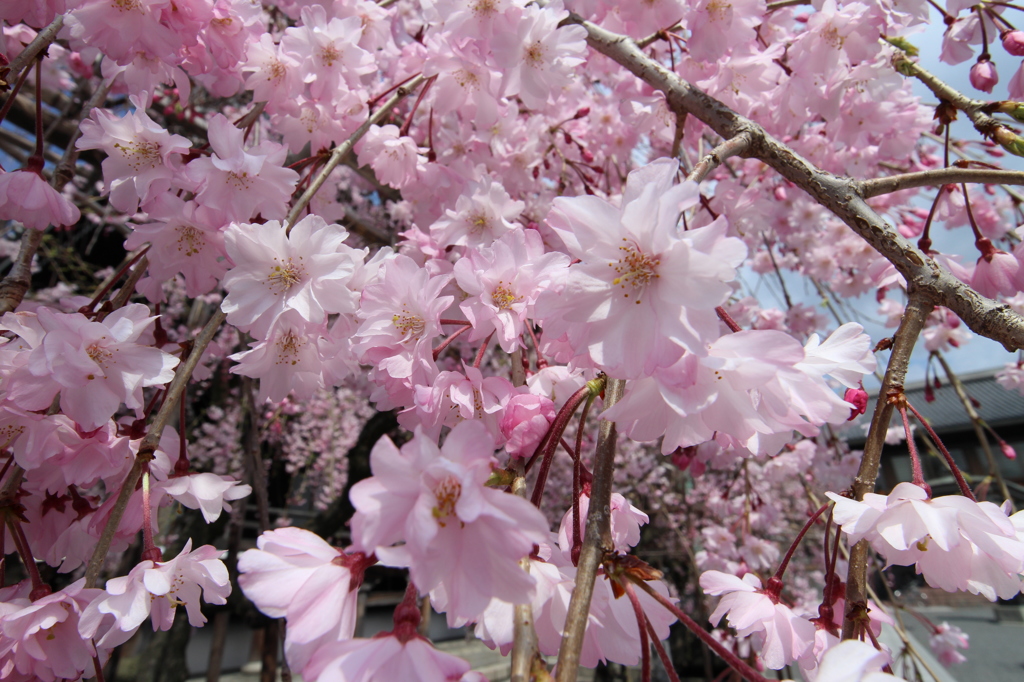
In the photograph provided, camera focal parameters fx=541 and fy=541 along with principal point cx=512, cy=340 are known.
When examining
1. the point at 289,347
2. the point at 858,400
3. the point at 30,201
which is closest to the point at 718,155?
the point at 858,400

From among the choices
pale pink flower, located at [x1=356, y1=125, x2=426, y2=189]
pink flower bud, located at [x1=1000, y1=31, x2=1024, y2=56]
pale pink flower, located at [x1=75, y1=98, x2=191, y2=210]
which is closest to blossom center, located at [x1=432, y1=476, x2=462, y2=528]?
pale pink flower, located at [x1=75, y1=98, x2=191, y2=210]

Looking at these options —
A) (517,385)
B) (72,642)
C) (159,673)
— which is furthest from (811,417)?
(159,673)

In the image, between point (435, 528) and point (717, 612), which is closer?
point (435, 528)

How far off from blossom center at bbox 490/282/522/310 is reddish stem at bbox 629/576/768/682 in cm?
46

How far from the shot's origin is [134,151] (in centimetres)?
114

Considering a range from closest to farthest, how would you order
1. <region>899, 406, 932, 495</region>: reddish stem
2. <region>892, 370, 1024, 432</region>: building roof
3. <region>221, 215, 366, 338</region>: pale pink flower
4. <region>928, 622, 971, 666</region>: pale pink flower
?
<region>899, 406, 932, 495</region>: reddish stem, <region>221, 215, 366, 338</region>: pale pink flower, <region>928, 622, 971, 666</region>: pale pink flower, <region>892, 370, 1024, 432</region>: building roof

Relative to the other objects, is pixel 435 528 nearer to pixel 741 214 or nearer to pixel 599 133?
pixel 741 214

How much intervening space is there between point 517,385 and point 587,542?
37 cm

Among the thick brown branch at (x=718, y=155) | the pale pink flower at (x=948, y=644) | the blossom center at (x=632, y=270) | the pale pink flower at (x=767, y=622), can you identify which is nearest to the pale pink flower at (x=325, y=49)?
the thick brown branch at (x=718, y=155)

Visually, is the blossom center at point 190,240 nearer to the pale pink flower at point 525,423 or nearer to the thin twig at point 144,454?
the thin twig at point 144,454

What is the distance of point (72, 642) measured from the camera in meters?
0.80

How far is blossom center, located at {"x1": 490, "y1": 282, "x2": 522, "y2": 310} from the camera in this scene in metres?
0.87

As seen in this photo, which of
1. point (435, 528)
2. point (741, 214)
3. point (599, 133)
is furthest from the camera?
point (599, 133)

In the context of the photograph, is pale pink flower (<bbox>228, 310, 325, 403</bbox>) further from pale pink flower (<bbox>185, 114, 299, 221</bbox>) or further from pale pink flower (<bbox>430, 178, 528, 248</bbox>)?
pale pink flower (<bbox>430, 178, 528, 248</bbox>)
